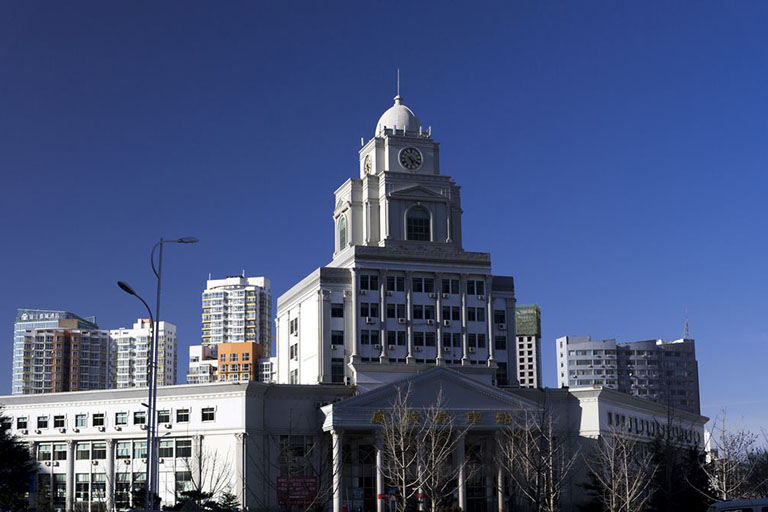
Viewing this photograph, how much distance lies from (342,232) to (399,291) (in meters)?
9.36

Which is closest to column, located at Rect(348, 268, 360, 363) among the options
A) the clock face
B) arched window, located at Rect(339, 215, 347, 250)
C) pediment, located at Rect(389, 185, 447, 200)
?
arched window, located at Rect(339, 215, 347, 250)

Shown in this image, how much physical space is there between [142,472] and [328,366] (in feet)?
48.8

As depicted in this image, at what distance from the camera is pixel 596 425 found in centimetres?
7950

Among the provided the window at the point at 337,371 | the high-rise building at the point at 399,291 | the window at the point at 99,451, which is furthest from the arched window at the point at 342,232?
the window at the point at 99,451

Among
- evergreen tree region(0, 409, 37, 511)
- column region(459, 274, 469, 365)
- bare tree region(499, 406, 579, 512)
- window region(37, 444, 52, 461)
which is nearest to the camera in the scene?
evergreen tree region(0, 409, 37, 511)

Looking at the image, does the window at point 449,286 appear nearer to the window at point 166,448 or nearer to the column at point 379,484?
the column at point 379,484

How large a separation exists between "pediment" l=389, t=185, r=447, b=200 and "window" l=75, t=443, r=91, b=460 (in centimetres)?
2907

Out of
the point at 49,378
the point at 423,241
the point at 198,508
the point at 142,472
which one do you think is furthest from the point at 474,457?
the point at 49,378

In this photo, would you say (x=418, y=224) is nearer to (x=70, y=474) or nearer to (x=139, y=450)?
(x=139, y=450)

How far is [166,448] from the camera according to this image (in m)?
76.1

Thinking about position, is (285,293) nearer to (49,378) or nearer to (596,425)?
(596,425)

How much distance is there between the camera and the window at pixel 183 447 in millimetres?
75294

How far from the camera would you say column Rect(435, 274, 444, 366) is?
8062 cm

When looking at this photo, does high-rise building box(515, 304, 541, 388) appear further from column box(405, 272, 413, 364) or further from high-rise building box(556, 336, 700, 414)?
column box(405, 272, 413, 364)
